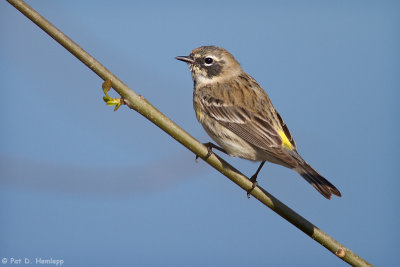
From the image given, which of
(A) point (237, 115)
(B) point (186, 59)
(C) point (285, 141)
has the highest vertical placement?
(B) point (186, 59)

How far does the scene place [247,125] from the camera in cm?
375

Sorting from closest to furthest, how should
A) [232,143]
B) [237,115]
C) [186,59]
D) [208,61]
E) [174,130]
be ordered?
[174,130]
[232,143]
[237,115]
[186,59]
[208,61]

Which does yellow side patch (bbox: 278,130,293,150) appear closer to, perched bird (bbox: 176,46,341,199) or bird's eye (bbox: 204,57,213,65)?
perched bird (bbox: 176,46,341,199)

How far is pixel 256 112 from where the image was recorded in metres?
3.91

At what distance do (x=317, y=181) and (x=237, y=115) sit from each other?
1.06 meters

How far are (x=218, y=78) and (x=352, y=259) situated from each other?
8.07 feet

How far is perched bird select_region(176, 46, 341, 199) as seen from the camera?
3491mm

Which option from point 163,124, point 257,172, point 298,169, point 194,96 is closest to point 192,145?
point 163,124

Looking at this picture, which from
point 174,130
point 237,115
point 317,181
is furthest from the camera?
point 237,115

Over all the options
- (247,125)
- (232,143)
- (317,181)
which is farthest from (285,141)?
(317,181)

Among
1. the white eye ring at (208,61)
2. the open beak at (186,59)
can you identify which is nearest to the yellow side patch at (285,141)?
the white eye ring at (208,61)

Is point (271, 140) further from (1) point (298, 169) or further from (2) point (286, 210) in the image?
(2) point (286, 210)

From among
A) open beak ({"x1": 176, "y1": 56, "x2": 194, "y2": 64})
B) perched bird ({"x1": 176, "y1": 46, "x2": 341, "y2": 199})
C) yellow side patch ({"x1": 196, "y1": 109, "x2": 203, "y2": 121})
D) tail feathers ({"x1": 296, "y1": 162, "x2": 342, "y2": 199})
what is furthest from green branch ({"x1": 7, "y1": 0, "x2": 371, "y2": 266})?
open beak ({"x1": 176, "y1": 56, "x2": 194, "y2": 64})

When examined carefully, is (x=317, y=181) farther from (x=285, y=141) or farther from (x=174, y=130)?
(x=174, y=130)
